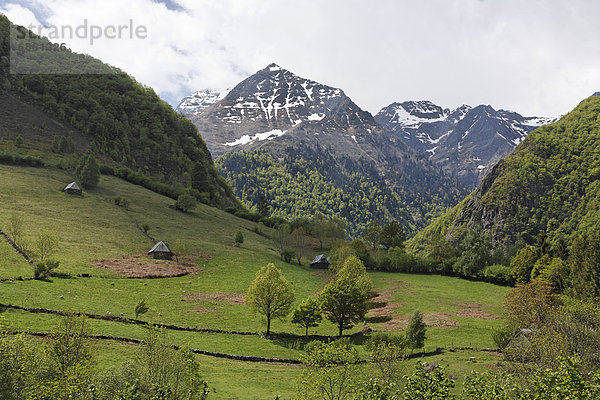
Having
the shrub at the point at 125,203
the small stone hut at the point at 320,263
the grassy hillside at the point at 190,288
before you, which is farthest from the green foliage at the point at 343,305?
the shrub at the point at 125,203

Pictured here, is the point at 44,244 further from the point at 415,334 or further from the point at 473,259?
the point at 473,259

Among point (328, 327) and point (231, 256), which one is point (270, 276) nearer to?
point (328, 327)

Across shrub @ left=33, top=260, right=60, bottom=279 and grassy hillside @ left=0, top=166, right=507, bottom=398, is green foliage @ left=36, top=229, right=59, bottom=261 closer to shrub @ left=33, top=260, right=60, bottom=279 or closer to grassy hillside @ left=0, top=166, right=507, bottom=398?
grassy hillside @ left=0, top=166, right=507, bottom=398

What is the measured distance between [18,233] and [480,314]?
81691 mm

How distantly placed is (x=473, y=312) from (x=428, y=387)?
51.5 metres

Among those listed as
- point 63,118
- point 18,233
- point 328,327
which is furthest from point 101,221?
point 63,118

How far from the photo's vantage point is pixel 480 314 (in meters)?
61.2

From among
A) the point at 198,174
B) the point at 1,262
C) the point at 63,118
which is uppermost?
the point at 63,118

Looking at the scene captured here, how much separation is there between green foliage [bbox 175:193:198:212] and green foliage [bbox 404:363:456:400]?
371 ft

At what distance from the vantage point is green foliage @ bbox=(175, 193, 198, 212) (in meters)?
123

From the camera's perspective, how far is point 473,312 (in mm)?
62562

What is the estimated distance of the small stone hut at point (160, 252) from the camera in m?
81.3

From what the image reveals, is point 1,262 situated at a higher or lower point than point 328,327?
higher

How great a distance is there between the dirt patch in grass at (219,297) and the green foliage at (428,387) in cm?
4735
